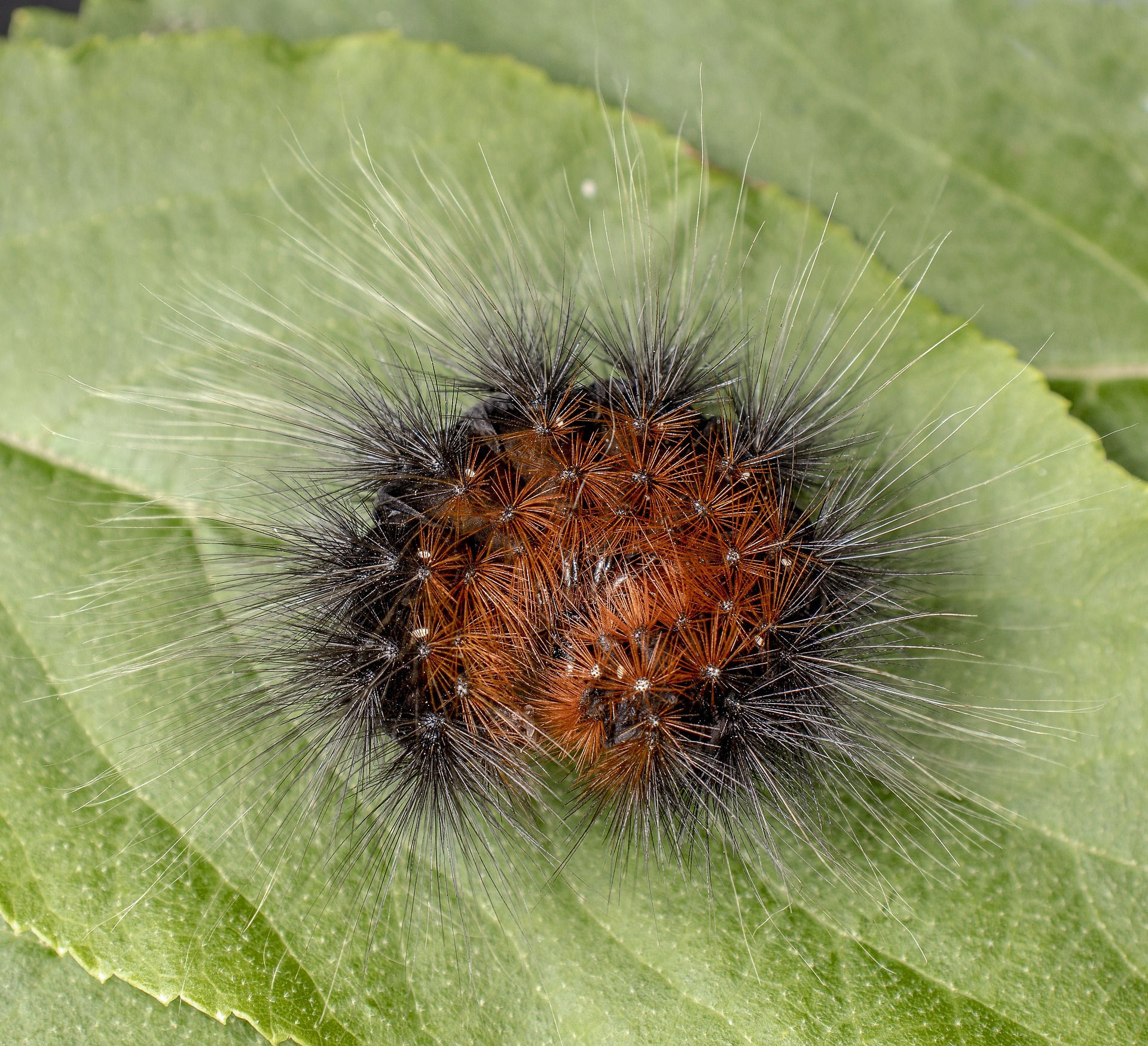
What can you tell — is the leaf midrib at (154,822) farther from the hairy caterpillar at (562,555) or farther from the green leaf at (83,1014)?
the hairy caterpillar at (562,555)

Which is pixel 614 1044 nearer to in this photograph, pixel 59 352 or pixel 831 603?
pixel 831 603

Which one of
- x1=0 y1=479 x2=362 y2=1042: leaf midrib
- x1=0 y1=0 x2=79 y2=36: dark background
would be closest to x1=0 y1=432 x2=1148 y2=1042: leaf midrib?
x1=0 y1=479 x2=362 y2=1042: leaf midrib

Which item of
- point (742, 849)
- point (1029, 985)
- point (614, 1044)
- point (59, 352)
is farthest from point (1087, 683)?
point (59, 352)

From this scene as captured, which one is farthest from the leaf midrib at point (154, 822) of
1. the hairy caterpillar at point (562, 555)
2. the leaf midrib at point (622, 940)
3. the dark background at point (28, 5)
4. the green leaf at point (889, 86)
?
the dark background at point (28, 5)

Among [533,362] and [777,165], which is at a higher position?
[777,165]

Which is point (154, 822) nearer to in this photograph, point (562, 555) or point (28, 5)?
point (562, 555)

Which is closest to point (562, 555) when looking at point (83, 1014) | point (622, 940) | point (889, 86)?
point (622, 940)

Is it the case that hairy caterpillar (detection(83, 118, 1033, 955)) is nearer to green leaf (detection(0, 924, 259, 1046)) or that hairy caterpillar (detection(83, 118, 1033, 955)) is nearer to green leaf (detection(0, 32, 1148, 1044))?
green leaf (detection(0, 32, 1148, 1044))
